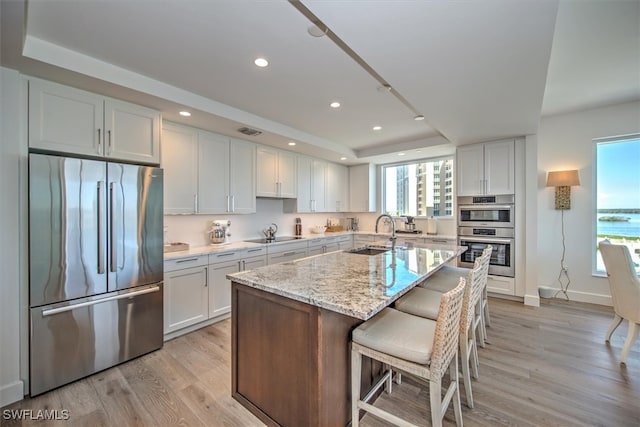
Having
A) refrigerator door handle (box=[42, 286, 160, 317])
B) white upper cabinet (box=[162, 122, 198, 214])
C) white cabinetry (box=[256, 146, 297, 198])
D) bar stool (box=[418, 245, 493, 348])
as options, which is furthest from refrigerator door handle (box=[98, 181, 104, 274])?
bar stool (box=[418, 245, 493, 348])

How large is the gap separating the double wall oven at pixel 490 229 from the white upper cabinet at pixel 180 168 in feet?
13.4

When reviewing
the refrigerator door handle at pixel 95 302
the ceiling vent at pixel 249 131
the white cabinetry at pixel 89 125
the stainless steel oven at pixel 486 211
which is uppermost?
the ceiling vent at pixel 249 131

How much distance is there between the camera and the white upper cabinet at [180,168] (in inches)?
124

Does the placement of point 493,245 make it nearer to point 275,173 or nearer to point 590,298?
point 590,298

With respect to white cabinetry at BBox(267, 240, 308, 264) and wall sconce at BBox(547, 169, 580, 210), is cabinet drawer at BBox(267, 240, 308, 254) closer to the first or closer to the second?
white cabinetry at BBox(267, 240, 308, 264)

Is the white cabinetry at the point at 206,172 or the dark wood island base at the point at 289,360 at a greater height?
the white cabinetry at the point at 206,172

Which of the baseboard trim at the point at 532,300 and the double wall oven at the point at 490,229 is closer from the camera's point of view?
the baseboard trim at the point at 532,300

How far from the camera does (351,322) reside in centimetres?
170

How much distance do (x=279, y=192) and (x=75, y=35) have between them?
2963 mm

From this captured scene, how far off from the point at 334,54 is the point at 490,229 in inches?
141

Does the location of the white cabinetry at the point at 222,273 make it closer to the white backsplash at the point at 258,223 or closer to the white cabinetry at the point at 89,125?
the white backsplash at the point at 258,223

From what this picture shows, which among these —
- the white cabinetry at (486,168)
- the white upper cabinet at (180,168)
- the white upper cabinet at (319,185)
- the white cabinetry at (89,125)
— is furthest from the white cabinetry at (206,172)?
the white cabinetry at (486,168)

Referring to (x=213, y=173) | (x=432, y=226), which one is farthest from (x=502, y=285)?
(x=213, y=173)

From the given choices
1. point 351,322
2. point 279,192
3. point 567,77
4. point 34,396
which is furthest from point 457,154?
point 34,396
